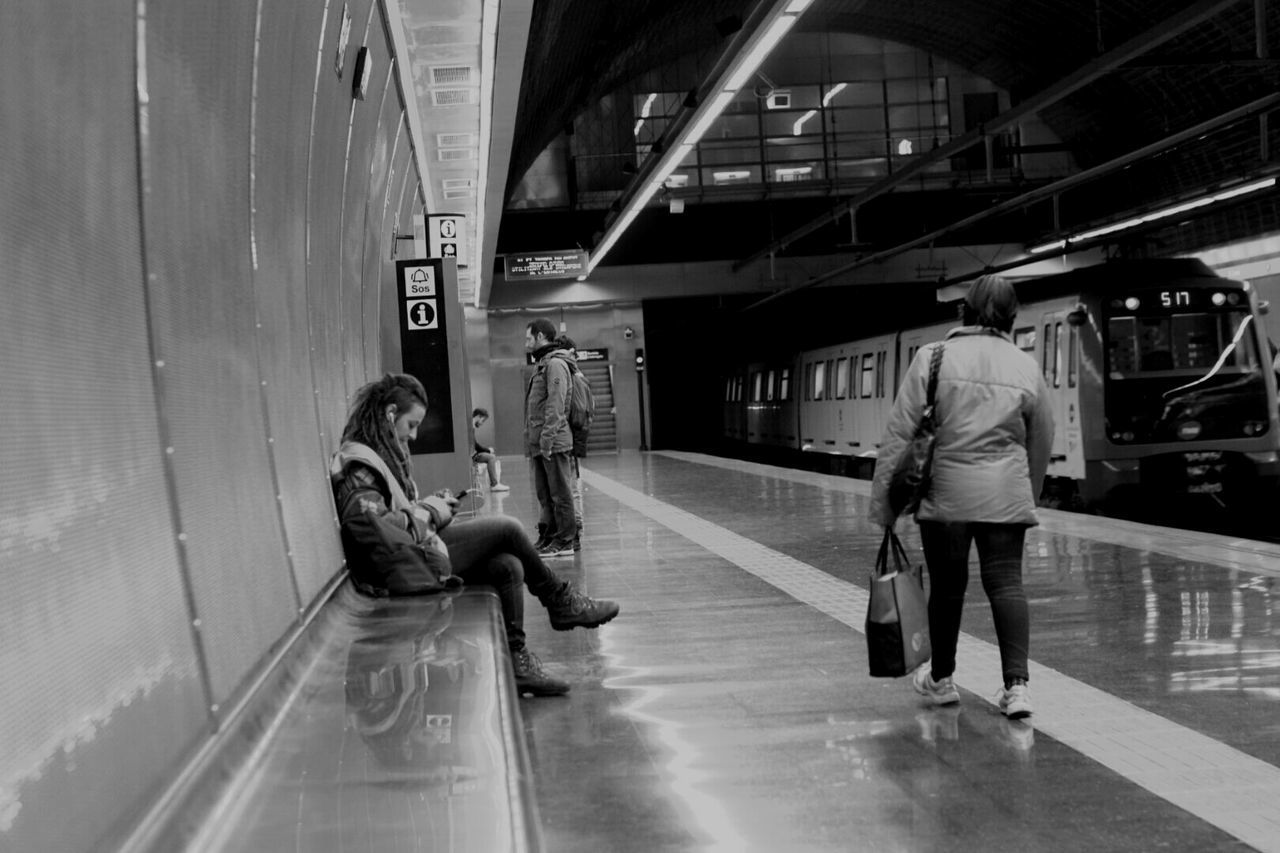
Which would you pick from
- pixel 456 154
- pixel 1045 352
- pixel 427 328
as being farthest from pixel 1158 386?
pixel 427 328

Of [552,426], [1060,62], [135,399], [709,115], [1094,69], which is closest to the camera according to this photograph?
[135,399]

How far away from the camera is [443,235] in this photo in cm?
1702

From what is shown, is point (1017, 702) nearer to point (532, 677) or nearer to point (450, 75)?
point (532, 677)

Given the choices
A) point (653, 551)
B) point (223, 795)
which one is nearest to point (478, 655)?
point (223, 795)

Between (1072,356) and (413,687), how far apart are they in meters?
11.5

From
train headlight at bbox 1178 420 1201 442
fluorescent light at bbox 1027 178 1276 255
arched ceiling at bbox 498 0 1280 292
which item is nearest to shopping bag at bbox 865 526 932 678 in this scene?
arched ceiling at bbox 498 0 1280 292

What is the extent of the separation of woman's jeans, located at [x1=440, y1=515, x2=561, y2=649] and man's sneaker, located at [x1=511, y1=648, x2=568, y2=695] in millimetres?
222

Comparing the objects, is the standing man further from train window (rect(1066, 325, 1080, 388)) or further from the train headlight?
the train headlight

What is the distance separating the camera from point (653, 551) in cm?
1069

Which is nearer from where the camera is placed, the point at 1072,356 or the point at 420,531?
the point at 420,531

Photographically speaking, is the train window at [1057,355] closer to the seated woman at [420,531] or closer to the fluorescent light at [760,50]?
the fluorescent light at [760,50]

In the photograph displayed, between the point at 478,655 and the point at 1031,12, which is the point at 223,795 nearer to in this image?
the point at 478,655

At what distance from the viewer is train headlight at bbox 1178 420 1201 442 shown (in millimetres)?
13867

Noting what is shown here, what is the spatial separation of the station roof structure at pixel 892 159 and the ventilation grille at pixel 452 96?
49 millimetres
